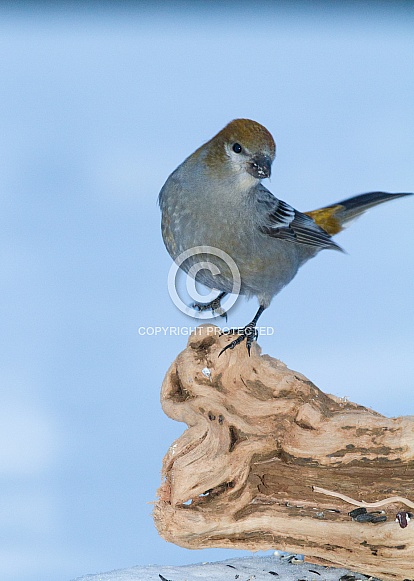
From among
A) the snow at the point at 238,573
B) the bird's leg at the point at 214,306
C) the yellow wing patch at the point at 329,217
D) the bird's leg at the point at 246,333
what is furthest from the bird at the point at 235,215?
the snow at the point at 238,573

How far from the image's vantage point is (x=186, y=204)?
118 inches

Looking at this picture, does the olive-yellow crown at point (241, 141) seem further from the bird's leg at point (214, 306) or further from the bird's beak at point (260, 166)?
the bird's leg at point (214, 306)

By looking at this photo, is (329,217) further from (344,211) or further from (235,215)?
(235,215)

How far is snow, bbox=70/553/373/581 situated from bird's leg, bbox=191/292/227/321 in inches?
45.3

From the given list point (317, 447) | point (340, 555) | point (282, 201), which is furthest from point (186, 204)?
point (340, 555)

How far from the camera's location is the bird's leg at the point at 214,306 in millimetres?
3400

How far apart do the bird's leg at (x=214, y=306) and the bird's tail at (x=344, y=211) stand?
2.21ft

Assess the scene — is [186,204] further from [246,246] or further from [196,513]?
[196,513]

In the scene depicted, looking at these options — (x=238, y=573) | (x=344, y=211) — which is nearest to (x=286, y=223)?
(x=344, y=211)

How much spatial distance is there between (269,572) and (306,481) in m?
0.71

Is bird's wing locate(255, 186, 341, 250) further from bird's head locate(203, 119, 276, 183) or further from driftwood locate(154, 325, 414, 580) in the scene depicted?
driftwood locate(154, 325, 414, 580)

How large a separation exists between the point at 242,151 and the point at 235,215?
10.7 inches

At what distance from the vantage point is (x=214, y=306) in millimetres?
3441

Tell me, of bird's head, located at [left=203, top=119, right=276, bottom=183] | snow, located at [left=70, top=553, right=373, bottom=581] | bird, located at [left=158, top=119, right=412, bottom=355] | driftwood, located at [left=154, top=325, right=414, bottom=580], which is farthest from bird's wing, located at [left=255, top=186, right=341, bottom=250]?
snow, located at [left=70, top=553, right=373, bottom=581]
